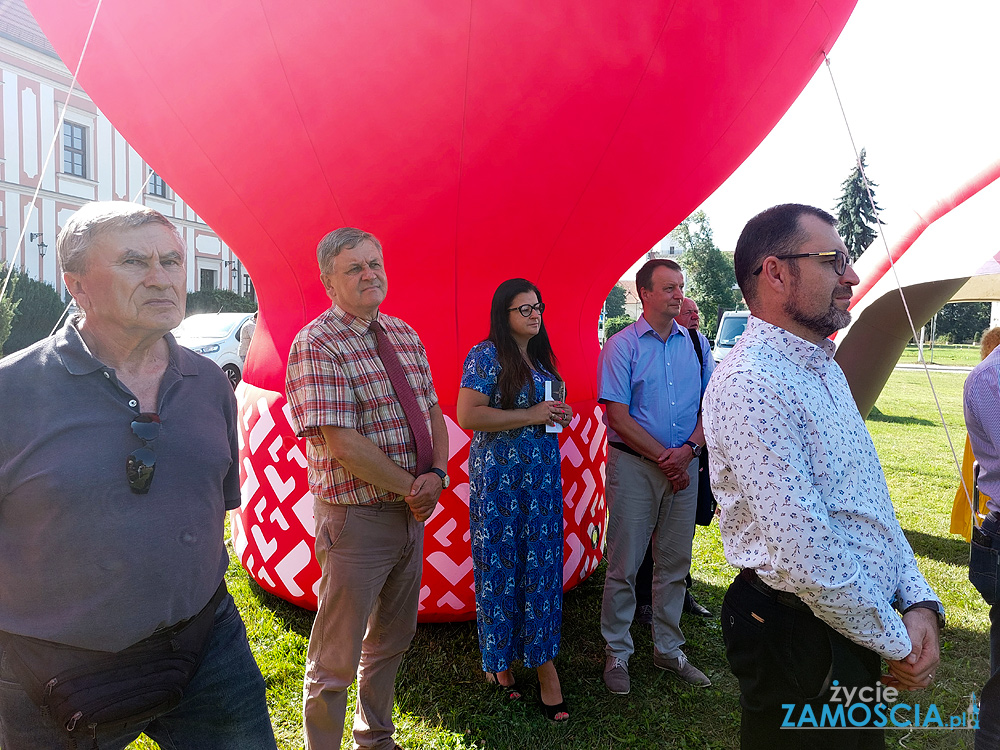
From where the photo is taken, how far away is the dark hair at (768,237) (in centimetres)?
165

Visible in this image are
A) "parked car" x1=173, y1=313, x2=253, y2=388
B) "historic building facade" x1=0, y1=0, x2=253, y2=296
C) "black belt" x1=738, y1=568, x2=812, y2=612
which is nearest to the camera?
"black belt" x1=738, y1=568, x2=812, y2=612

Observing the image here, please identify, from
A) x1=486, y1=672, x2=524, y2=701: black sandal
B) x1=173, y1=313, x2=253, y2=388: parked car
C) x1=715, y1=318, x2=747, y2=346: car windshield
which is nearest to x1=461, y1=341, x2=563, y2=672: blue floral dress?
x1=486, y1=672, x2=524, y2=701: black sandal

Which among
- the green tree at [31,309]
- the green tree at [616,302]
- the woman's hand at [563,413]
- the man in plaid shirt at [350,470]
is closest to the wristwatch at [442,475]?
the man in plaid shirt at [350,470]

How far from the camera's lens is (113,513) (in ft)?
4.69

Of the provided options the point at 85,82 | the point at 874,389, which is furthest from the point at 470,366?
the point at 874,389

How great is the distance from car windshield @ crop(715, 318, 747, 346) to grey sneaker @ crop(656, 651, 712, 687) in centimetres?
1271

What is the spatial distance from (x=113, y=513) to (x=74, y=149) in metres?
27.2

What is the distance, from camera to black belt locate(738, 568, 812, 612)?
5.24 feet

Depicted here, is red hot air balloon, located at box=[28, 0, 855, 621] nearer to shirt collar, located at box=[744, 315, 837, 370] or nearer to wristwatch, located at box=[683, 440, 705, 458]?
wristwatch, located at box=[683, 440, 705, 458]

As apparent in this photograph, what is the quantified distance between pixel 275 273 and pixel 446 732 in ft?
7.89

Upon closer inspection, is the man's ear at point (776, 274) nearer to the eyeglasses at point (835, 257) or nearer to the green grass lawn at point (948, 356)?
the eyeglasses at point (835, 257)

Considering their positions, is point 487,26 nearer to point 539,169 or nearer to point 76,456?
point 539,169

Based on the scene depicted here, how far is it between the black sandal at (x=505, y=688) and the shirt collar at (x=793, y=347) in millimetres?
2061

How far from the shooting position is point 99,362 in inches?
57.8
